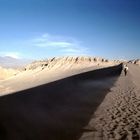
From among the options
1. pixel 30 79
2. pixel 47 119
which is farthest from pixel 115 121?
pixel 30 79

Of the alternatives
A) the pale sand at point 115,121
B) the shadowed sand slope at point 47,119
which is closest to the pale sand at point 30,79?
the shadowed sand slope at point 47,119

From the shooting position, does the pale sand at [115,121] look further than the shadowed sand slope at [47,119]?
No

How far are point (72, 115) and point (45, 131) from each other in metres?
3.28

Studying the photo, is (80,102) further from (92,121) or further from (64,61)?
(64,61)

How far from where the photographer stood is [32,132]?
40.4 feet

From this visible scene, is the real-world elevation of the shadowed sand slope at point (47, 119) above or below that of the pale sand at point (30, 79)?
above

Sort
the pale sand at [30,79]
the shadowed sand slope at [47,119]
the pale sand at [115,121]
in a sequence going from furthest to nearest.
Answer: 1. the pale sand at [30,79]
2. the shadowed sand slope at [47,119]
3. the pale sand at [115,121]

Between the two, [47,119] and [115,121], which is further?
[47,119]

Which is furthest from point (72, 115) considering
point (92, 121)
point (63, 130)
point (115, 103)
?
point (115, 103)

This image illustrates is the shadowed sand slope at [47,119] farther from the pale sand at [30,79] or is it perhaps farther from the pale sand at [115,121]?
the pale sand at [30,79]

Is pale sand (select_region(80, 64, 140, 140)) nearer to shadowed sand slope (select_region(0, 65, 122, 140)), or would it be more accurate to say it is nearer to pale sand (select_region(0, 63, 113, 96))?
shadowed sand slope (select_region(0, 65, 122, 140))

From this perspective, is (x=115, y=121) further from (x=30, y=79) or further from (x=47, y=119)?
(x=30, y=79)

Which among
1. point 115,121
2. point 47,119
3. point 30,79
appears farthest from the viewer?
point 30,79

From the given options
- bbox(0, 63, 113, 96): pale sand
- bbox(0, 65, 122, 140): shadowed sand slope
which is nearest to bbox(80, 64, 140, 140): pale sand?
bbox(0, 65, 122, 140): shadowed sand slope
